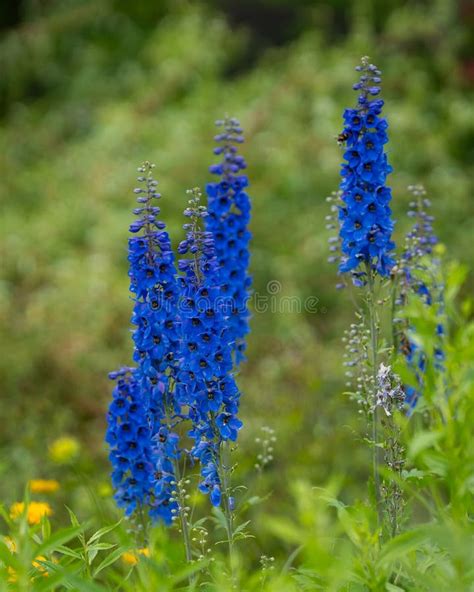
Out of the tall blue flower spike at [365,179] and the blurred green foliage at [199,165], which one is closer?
the tall blue flower spike at [365,179]

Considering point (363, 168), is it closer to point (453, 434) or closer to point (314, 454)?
point (453, 434)

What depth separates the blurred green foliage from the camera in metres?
6.77

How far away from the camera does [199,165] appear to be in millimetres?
9336

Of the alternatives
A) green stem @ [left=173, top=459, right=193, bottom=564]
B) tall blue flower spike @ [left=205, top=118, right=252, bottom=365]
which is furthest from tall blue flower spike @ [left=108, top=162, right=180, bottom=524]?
tall blue flower spike @ [left=205, top=118, right=252, bottom=365]

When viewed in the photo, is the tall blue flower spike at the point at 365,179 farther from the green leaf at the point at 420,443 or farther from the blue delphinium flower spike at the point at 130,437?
the green leaf at the point at 420,443

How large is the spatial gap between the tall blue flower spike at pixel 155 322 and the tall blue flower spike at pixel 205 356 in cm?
8

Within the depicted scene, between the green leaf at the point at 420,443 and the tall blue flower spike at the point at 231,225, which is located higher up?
the tall blue flower spike at the point at 231,225

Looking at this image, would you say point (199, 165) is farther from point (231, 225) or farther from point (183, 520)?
point (183, 520)

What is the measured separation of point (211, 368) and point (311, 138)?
7.34 meters

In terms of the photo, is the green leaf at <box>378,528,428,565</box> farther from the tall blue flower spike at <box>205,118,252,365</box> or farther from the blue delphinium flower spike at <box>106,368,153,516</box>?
the tall blue flower spike at <box>205,118,252,365</box>

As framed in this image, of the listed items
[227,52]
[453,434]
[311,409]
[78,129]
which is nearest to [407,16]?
[227,52]

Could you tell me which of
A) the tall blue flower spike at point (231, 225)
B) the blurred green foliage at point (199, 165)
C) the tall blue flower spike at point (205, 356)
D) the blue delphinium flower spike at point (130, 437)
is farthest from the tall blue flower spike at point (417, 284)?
the blurred green foliage at point (199, 165)

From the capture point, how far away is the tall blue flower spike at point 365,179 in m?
3.10

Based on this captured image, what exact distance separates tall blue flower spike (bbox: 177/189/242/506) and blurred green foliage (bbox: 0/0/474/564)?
6.52ft
